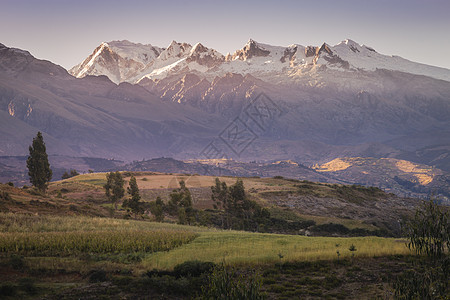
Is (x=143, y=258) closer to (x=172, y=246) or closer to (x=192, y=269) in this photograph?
(x=172, y=246)

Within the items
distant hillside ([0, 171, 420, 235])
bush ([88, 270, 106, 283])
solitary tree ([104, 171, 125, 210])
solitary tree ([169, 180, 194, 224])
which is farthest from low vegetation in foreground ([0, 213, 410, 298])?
solitary tree ([104, 171, 125, 210])

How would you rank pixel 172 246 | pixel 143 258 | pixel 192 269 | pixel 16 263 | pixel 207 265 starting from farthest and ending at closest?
pixel 172 246
pixel 143 258
pixel 207 265
pixel 16 263
pixel 192 269

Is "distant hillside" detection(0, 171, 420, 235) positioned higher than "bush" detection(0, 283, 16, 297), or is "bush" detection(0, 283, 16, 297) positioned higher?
"bush" detection(0, 283, 16, 297)

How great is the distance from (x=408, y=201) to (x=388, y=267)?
16150cm

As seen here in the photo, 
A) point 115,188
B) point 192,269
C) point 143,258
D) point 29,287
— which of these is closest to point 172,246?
point 143,258

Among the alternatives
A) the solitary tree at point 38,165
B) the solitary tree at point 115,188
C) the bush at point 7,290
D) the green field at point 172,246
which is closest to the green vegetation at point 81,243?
the green field at point 172,246

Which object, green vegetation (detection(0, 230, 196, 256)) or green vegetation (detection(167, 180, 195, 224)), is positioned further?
green vegetation (detection(167, 180, 195, 224))

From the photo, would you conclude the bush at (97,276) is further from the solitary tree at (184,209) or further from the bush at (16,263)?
the solitary tree at (184,209)

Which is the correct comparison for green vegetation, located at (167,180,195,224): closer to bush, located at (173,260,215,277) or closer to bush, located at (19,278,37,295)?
bush, located at (173,260,215,277)

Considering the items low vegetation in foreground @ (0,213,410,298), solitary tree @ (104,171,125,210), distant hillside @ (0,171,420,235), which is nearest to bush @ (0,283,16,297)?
low vegetation in foreground @ (0,213,410,298)

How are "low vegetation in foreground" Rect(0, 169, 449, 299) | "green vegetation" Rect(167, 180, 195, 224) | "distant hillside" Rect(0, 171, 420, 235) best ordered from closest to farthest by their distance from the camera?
1. "low vegetation in foreground" Rect(0, 169, 449, 299)
2. "distant hillside" Rect(0, 171, 420, 235)
3. "green vegetation" Rect(167, 180, 195, 224)

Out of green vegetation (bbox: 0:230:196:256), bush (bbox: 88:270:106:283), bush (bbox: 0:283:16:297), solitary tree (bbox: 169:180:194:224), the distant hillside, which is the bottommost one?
the distant hillside

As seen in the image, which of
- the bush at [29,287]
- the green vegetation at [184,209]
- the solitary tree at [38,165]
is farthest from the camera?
the solitary tree at [38,165]

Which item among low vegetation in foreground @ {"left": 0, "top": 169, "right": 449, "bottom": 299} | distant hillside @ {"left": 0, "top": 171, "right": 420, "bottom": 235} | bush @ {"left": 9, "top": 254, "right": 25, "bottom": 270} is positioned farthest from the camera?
distant hillside @ {"left": 0, "top": 171, "right": 420, "bottom": 235}
